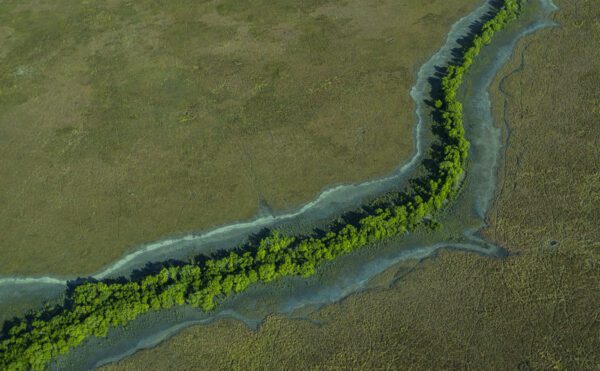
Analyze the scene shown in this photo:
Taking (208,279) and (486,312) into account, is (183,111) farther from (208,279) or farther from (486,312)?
(486,312)

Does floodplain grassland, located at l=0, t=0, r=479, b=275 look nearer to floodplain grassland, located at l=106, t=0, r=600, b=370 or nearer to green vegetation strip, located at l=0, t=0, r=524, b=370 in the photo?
green vegetation strip, located at l=0, t=0, r=524, b=370

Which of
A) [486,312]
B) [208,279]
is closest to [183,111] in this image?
[208,279]

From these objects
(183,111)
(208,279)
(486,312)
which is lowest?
(486,312)

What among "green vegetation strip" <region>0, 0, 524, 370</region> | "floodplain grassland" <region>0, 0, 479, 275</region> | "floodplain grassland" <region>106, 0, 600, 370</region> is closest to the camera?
"floodplain grassland" <region>106, 0, 600, 370</region>

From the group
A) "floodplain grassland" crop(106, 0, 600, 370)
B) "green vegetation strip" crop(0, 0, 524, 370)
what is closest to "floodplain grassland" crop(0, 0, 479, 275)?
"green vegetation strip" crop(0, 0, 524, 370)

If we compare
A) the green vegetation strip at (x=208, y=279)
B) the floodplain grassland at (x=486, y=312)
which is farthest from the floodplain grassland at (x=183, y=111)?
the floodplain grassland at (x=486, y=312)
